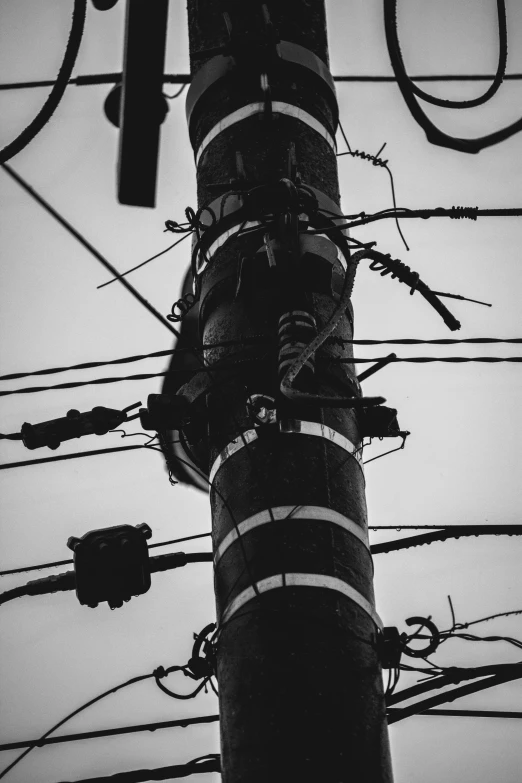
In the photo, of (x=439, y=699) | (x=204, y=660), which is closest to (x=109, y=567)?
(x=204, y=660)

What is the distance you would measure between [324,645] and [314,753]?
358 mm

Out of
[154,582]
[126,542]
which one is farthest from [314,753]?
[154,582]

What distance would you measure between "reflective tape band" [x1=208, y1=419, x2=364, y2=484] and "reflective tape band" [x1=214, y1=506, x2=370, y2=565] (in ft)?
1.07

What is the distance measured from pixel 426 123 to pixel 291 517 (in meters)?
1.50

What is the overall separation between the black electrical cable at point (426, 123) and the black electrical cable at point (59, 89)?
1132mm

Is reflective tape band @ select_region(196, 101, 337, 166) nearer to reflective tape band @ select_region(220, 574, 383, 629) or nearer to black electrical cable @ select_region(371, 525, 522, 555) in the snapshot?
black electrical cable @ select_region(371, 525, 522, 555)

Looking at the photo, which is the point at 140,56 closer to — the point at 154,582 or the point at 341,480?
the point at 341,480

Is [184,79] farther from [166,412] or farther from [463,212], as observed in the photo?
[166,412]

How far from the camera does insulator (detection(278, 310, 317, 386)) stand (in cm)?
343

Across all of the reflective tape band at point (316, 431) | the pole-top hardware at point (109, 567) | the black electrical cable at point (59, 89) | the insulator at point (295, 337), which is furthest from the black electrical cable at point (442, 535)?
the black electrical cable at point (59, 89)

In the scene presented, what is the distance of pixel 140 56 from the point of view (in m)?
2.33

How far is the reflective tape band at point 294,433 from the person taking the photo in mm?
3537

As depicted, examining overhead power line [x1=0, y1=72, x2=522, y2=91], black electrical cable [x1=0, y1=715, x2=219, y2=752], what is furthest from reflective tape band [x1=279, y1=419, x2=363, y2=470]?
overhead power line [x1=0, y1=72, x2=522, y2=91]

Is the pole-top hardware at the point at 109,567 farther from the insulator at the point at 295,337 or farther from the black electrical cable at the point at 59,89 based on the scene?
the black electrical cable at the point at 59,89
